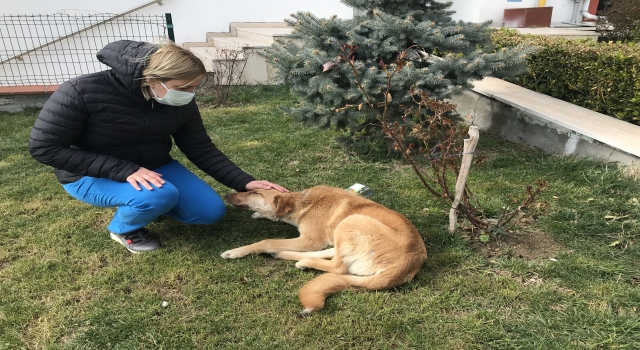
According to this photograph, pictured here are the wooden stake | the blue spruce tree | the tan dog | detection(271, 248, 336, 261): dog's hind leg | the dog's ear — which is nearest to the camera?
the tan dog

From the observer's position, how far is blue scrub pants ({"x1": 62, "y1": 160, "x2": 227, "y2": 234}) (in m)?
3.01

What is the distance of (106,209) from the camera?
12.9 ft

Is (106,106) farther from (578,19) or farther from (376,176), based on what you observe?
(578,19)

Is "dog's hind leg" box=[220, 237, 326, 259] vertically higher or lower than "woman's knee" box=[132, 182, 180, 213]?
lower

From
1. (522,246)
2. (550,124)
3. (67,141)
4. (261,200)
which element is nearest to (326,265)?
(261,200)

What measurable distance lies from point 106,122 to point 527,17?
1205cm

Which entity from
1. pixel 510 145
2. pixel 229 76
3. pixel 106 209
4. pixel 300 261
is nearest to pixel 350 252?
pixel 300 261

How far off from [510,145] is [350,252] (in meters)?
3.60

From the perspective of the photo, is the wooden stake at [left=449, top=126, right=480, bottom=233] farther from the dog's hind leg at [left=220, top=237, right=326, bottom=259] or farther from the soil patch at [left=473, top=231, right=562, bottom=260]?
the dog's hind leg at [left=220, top=237, right=326, bottom=259]

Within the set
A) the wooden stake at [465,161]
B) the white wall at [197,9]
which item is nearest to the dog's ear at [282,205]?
the wooden stake at [465,161]

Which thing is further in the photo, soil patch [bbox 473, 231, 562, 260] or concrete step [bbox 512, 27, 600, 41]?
concrete step [bbox 512, 27, 600, 41]

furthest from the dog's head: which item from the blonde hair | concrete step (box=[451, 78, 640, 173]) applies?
concrete step (box=[451, 78, 640, 173])

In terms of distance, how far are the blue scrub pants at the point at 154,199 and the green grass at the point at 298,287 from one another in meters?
0.22

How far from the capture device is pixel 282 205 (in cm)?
339
